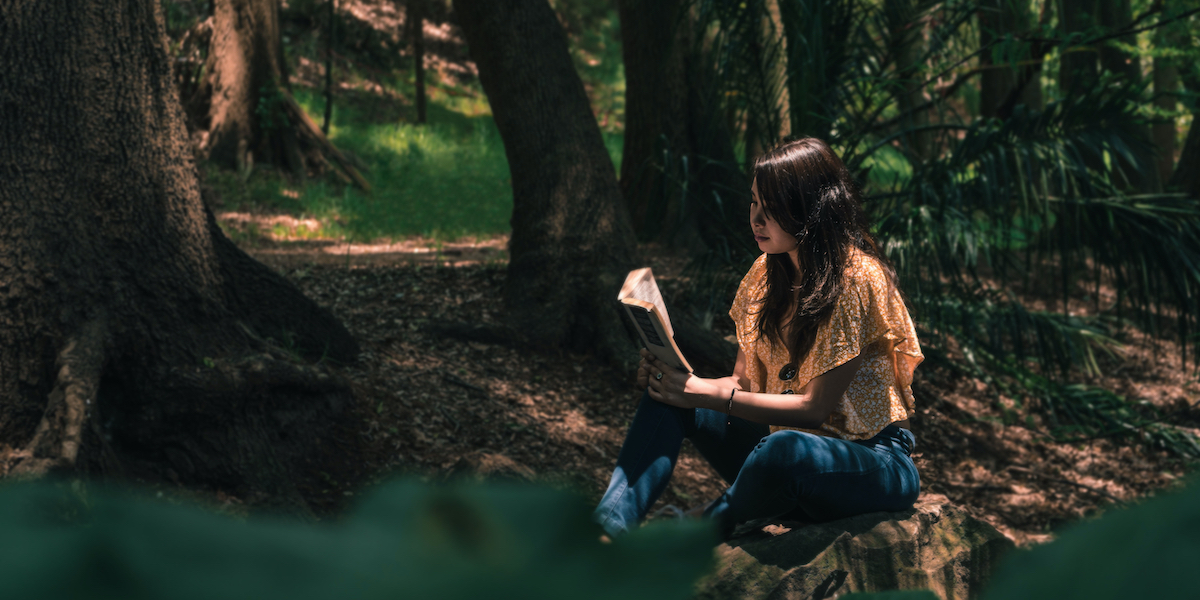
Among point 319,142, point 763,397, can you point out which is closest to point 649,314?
point 763,397

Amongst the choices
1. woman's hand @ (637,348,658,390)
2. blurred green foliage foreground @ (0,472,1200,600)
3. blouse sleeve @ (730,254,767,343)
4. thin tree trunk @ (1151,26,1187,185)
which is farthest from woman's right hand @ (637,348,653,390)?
thin tree trunk @ (1151,26,1187,185)

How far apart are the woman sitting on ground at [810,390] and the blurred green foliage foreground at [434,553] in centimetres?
187

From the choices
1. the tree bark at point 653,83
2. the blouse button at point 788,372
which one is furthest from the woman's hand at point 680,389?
the tree bark at point 653,83

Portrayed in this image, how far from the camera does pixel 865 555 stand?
2.20 metres

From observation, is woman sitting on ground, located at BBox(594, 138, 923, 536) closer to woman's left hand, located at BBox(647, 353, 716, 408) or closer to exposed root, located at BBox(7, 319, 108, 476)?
woman's left hand, located at BBox(647, 353, 716, 408)

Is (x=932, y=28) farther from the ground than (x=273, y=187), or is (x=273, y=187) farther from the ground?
(x=932, y=28)

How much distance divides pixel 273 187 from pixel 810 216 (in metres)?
9.69

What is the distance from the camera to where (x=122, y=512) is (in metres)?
0.40

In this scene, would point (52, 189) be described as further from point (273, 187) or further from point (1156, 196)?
point (273, 187)

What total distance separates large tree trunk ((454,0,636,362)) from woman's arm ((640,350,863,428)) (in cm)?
244

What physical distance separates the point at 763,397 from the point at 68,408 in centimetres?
222

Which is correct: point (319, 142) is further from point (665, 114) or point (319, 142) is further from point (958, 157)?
point (958, 157)

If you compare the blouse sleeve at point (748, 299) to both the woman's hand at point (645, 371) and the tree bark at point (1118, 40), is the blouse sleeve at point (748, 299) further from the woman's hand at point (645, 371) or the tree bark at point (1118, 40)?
the tree bark at point (1118, 40)

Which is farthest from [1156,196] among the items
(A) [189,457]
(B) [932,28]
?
(A) [189,457]
